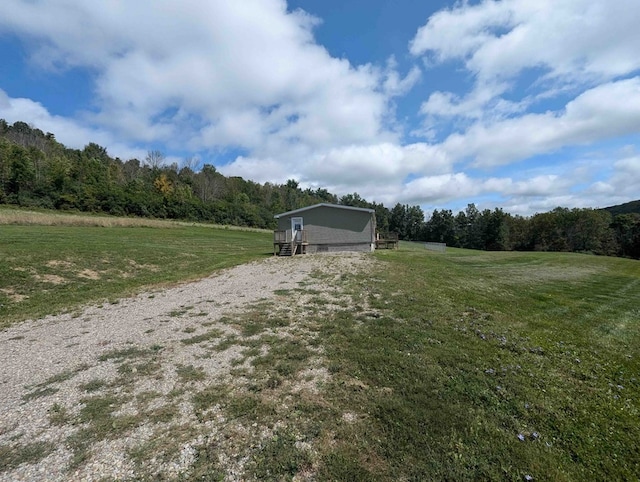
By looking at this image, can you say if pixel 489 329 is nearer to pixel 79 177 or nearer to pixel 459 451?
pixel 459 451

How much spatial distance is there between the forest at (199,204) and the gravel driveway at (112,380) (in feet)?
161

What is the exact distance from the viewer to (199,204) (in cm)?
5675

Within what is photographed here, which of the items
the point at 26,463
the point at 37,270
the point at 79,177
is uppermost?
the point at 79,177

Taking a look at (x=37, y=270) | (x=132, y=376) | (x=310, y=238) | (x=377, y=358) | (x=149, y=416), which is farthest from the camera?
(x=310, y=238)

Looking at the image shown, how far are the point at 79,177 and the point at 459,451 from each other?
68990mm

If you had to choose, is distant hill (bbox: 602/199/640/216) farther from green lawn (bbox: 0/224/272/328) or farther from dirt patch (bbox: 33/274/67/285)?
dirt patch (bbox: 33/274/67/285)

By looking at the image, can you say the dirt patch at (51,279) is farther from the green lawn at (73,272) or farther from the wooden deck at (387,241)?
the wooden deck at (387,241)

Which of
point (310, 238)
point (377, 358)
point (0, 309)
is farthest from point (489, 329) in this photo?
point (310, 238)

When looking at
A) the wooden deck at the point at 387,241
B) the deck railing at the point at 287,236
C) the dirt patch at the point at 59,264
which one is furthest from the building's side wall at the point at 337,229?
the dirt patch at the point at 59,264

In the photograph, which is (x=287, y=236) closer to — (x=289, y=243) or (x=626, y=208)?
(x=289, y=243)

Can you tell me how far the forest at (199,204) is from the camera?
4550 cm

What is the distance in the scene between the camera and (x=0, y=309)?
7652 millimetres

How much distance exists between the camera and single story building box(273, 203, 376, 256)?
22.4m

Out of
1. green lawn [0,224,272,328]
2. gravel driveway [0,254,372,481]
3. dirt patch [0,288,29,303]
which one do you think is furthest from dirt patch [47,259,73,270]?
gravel driveway [0,254,372,481]
